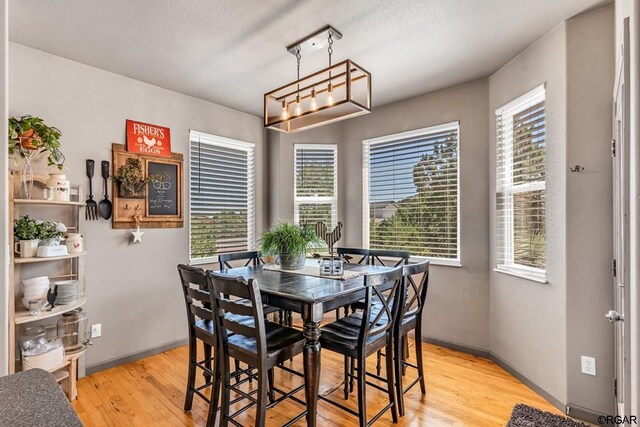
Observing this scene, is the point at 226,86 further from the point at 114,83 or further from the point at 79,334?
the point at 79,334

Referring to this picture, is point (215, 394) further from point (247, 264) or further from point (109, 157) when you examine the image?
point (109, 157)

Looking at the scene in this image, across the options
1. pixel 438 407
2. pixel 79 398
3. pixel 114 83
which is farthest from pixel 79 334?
pixel 438 407

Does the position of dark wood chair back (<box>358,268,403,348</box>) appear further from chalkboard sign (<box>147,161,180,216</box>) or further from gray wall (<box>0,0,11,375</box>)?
chalkboard sign (<box>147,161,180,216</box>)

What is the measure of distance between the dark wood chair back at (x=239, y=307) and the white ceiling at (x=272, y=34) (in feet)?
5.44

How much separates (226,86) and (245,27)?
3.57ft

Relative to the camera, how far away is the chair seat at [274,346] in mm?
1868

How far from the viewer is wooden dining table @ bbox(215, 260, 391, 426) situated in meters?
1.83

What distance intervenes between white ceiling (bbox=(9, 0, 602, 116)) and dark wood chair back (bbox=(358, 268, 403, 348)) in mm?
1647

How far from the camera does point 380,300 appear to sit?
2.04 meters

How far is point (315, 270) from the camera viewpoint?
2.72 metres

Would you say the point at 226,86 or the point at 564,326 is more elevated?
the point at 226,86

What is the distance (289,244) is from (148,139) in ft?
5.68

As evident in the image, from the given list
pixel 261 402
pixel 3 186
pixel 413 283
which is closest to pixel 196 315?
pixel 261 402

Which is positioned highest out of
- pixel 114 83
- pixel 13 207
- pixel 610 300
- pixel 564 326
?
pixel 114 83
